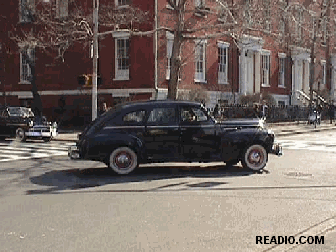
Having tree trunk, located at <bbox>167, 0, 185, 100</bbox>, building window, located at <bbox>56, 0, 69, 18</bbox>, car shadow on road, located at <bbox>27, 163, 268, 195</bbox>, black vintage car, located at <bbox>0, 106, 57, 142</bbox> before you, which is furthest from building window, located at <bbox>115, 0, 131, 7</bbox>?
car shadow on road, located at <bbox>27, 163, 268, 195</bbox>

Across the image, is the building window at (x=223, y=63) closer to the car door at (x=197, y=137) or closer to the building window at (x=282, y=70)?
the building window at (x=282, y=70)

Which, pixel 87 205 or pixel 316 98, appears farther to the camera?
pixel 316 98

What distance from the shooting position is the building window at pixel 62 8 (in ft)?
108

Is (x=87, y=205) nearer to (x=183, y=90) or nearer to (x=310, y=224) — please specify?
(x=310, y=224)

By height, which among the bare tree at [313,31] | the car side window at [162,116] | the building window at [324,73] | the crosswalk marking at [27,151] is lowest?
the crosswalk marking at [27,151]

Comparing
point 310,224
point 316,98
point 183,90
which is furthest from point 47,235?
point 316,98

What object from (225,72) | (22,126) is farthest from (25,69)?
(225,72)

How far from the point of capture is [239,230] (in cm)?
689

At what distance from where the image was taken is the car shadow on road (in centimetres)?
1072

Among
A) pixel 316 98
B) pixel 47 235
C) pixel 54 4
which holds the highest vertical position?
pixel 54 4

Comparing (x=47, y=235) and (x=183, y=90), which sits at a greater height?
(x=183, y=90)

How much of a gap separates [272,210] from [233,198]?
1.14 metres

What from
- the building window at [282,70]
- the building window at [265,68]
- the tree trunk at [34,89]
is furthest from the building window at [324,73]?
the tree trunk at [34,89]

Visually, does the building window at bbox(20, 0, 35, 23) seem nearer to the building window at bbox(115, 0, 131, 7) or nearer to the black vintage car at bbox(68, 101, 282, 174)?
the building window at bbox(115, 0, 131, 7)
